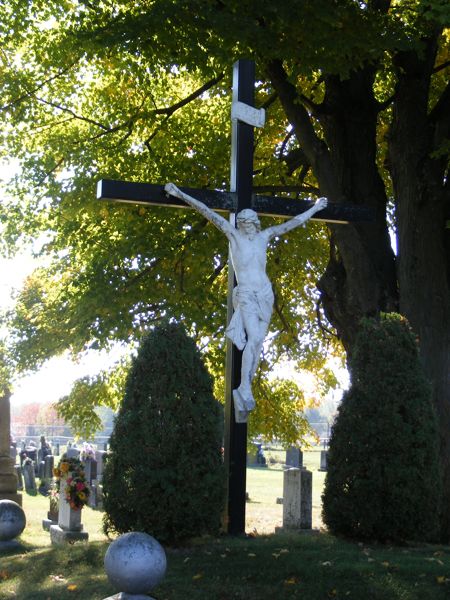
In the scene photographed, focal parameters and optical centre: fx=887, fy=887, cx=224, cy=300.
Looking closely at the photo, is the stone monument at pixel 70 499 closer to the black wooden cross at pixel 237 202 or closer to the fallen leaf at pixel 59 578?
the black wooden cross at pixel 237 202

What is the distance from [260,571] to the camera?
7.59m

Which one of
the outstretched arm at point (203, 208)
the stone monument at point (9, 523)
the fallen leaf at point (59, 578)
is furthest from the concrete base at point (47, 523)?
the outstretched arm at point (203, 208)

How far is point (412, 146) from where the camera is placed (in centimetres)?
1265

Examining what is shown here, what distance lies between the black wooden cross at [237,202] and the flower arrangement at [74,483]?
5.16 m

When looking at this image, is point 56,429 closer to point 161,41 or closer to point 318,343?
point 318,343

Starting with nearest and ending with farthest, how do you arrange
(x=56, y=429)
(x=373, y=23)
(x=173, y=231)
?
(x=373, y=23)
(x=173, y=231)
(x=56, y=429)

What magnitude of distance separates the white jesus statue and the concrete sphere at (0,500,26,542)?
402 centimetres

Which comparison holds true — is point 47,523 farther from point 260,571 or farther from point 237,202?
point 260,571

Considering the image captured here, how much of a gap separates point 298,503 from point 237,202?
6.20m

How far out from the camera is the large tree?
11.9 m

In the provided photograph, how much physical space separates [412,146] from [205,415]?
5.90 metres

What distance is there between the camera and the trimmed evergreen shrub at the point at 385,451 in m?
8.78

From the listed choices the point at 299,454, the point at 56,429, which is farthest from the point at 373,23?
the point at 56,429

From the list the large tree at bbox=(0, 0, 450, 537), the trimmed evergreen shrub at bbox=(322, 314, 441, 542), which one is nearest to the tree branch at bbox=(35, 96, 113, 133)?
the large tree at bbox=(0, 0, 450, 537)
